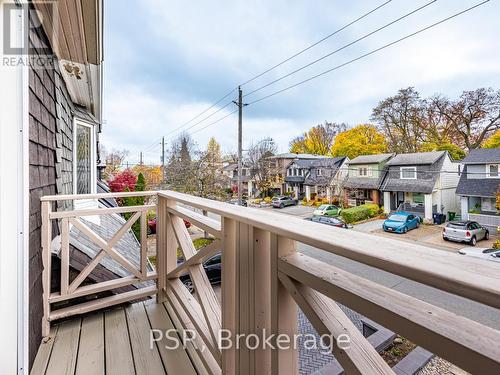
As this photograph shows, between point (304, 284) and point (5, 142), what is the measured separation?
127 centimetres

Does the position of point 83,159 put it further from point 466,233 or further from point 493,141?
point 493,141

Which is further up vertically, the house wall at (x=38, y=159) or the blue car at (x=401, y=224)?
the house wall at (x=38, y=159)

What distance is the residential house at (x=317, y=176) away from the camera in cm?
1584

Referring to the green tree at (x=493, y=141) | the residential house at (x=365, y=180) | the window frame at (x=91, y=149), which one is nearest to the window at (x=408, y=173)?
the residential house at (x=365, y=180)

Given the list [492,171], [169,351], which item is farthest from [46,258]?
[492,171]

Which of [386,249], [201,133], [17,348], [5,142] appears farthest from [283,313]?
[201,133]

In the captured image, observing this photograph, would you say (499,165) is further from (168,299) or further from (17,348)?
(17,348)

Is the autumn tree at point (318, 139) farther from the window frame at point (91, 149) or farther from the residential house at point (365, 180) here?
the window frame at point (91, 149)

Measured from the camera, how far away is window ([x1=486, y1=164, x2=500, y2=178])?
616cm

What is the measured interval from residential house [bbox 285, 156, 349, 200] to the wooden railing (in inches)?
597

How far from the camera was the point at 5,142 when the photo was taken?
107 cm

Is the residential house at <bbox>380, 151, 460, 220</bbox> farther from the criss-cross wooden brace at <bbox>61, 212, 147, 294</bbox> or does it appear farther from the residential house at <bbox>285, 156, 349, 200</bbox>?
the criss-cross wooden brace at <bbox>61, 212, 147, 294</bbox>

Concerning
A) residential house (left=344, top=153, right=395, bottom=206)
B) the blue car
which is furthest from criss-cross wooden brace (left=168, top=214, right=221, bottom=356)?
residential house (left=344, top=153, right=395, bottom=206)

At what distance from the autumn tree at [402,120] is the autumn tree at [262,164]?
990 centimetres
